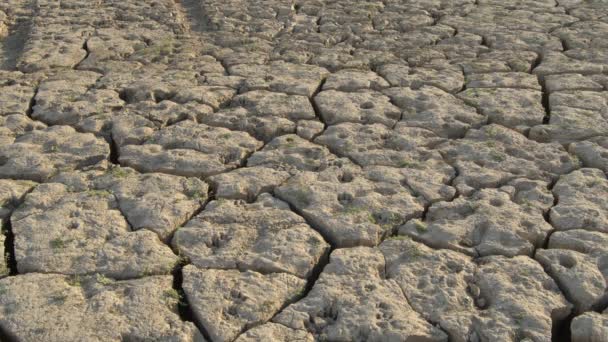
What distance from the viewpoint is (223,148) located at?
372cm

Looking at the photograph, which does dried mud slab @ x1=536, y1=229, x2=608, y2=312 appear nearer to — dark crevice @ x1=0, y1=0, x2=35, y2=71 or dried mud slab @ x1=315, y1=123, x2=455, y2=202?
dried mud slab @ x1=315, y1=123, x2=455, y2=202

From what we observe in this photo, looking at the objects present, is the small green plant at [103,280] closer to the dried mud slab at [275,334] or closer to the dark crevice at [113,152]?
the dried mud slab at [275,334]

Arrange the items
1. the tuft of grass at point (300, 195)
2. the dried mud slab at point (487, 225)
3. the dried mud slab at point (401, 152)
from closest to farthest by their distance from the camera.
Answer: the dried mud slab at point (487, 225) < the tuft of grass at point (300, 195) < the dried mud slab at point (401, 152)

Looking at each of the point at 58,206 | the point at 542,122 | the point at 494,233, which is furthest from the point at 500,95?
the point at 58,206

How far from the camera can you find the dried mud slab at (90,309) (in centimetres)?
247

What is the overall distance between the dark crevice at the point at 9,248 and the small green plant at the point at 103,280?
1.09 feet

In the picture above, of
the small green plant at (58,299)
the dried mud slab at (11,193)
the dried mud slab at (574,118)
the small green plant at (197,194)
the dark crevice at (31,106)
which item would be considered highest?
the dried mud slab at (574,118)

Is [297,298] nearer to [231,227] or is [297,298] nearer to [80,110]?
[231,227]

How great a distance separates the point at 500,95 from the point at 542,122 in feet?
1.21

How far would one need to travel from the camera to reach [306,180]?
135 inches

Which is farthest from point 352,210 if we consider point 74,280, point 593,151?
point 593,151

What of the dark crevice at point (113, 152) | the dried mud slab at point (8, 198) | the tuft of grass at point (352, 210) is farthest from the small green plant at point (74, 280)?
the tuft of grass at point (352, 210)

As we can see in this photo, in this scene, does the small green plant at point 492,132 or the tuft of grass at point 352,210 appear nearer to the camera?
the tuft of grass at point 352,210

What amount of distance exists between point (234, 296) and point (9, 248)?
0.99 m
